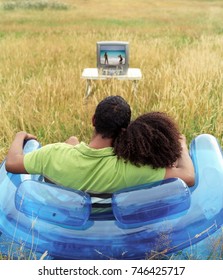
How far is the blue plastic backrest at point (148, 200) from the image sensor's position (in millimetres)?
1713

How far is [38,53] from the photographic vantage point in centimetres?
634

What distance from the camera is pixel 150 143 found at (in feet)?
5.70

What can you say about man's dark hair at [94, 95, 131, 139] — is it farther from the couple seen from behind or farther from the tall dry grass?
the tall dry grass

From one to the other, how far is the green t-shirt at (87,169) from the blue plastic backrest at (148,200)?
0.17ft

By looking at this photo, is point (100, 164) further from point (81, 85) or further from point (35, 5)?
point (35, 5)

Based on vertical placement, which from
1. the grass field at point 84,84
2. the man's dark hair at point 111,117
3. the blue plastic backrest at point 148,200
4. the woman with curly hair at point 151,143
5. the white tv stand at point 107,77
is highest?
the man's dark hair at point 111,117

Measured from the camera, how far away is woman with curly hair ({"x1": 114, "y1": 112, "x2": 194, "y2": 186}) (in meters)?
1.72

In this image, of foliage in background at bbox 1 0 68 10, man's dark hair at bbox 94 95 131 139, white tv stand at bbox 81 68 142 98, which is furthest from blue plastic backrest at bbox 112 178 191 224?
foliage in background at bbox 1 0 68 10

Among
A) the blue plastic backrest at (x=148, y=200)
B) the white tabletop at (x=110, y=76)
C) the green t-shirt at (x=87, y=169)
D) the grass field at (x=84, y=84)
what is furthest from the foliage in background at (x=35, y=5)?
the blue plastic backrest at (x=148, y=200)

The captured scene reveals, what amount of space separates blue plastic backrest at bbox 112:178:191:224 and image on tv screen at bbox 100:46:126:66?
208 centimetres

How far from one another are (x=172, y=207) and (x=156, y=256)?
0.61ft

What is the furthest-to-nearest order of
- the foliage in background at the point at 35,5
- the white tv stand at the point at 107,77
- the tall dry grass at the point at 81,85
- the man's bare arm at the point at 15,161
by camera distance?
the foliage in background at the point at 35,5 → the white tv stand at the point at 107,77 → the tall dry grass at the point at 81,85 → the man's bare arm at the point at 15,161

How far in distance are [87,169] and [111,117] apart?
0.21 meters

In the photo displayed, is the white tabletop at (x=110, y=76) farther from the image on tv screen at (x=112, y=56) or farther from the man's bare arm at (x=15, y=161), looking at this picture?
the man's bare arm at (x=15, y=161)
